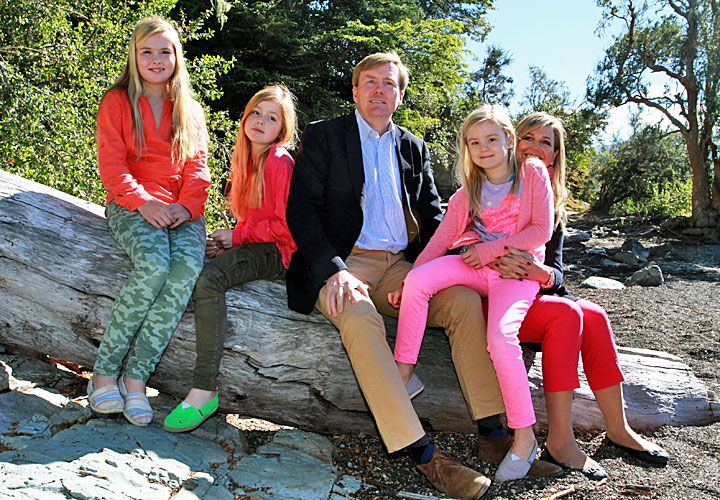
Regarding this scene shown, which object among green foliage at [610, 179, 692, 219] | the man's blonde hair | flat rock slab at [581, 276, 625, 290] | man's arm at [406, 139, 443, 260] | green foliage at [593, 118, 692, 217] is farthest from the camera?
green foliage at [593, 118, 692, 217]

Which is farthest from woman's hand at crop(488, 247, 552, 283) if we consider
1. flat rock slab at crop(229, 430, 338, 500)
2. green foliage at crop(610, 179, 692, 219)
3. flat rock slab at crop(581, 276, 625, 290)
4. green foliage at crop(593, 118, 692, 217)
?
green foliage at crop(593, 118, 692, 217)

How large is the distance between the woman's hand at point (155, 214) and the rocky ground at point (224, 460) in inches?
39.3

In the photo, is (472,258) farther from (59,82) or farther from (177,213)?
(59,82)

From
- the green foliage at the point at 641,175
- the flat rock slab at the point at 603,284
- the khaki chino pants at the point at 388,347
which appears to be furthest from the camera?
the green foliage at the point at 641,175

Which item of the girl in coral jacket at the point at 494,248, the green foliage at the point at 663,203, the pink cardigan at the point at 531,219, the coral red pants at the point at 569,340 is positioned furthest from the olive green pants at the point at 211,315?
the green foliage at the point at 663,203

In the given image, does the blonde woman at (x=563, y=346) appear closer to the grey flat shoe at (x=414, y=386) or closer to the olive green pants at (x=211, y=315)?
the grey flat shoe at (x=414, y=386)

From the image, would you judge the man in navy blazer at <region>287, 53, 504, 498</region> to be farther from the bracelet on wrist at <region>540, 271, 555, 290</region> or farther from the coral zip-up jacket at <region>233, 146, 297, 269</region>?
the bracelet on wrist at <region>540, 271, 555, 290</region>

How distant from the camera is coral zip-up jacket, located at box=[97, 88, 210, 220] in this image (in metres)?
3.50

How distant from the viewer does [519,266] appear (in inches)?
139

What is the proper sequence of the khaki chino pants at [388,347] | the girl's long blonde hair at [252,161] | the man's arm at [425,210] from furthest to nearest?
the man's arm at [425,210], the girl's long blonde hair at [252,161], the khaki chino pants at [388,347]

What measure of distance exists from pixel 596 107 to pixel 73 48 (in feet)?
47.9

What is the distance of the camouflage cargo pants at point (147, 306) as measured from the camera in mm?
3266

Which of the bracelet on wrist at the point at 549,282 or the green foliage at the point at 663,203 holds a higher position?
the green foliage at the point at 663,203

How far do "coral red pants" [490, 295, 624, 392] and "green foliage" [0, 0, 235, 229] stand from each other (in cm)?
431
